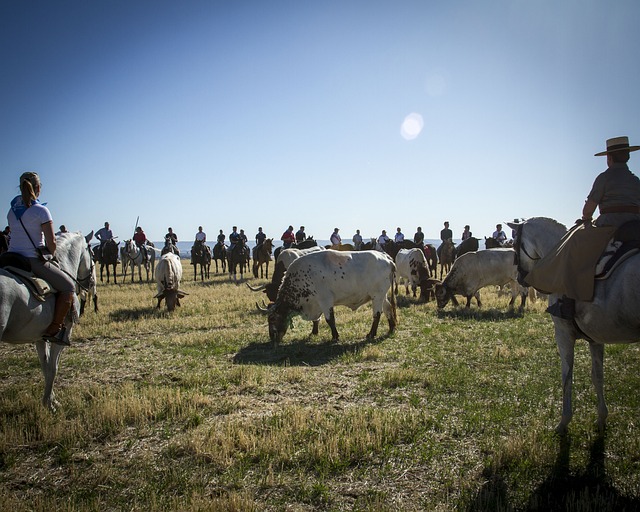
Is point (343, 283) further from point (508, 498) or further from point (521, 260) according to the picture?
point (508, 498)

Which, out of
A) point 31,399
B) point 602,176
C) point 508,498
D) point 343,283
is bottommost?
point 508,498

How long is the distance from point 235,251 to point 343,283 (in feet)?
51.3

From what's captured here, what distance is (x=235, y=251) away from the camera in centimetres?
2428

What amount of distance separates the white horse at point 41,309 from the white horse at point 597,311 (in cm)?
618

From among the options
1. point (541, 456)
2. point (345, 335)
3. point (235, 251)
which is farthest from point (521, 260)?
point (235, 251)

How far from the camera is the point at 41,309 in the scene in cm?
489

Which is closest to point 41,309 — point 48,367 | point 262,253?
point 48,367

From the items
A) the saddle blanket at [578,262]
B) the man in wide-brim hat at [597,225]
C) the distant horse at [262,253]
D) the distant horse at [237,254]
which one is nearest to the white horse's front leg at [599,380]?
the man in wide-brim hat at [597,225]

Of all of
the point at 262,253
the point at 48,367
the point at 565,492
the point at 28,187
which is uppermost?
the point at 28,187

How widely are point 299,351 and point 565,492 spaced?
5.91 m

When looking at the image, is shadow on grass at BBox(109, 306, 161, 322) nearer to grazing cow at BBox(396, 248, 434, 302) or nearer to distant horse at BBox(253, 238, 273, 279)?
grazing cow at BBox(396, 248, 434, 302)

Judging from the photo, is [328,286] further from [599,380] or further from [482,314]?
[482,314]

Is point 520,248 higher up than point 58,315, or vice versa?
point 520,248

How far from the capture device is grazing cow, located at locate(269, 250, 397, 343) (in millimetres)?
9625
